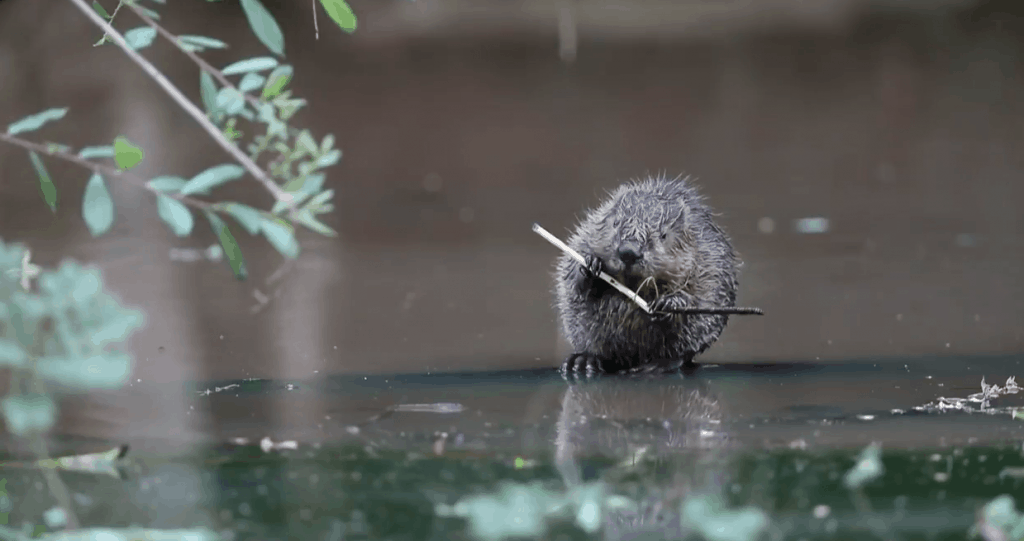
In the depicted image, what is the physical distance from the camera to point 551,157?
32.6 feet

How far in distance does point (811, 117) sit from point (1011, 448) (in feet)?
27.0

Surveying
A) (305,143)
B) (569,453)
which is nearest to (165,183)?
(305,143)

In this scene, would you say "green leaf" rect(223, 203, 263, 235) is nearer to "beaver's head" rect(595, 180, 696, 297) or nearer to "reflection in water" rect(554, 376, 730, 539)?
"reflection in water" rect(554, 376, 730, 539)

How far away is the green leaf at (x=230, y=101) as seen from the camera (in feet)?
7.23

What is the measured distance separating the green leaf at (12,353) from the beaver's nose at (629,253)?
2437 mm

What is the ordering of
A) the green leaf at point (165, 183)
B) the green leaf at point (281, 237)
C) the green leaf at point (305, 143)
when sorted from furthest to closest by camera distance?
the green leaf at point (305, 143) → the green leaf at point (165, 183) → the green leaf at point (281, 237)

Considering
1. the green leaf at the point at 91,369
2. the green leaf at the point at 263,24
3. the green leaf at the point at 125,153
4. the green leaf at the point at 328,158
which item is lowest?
the green leaf at the point at 91,369

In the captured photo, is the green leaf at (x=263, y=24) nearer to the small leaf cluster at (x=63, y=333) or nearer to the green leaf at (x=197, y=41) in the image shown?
the green leaf at (x=197, y=41)

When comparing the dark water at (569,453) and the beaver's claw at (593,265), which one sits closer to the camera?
the dark water at (569,453)

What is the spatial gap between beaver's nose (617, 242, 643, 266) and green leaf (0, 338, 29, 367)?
244 cm

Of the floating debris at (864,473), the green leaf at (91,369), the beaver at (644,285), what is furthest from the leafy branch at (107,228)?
the beaver at (644,285)

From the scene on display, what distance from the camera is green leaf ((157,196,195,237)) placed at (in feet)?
6.50

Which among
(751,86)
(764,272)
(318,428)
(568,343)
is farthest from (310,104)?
(318,428)

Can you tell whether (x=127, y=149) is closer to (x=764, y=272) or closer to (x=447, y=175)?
(x=764, y=272)
